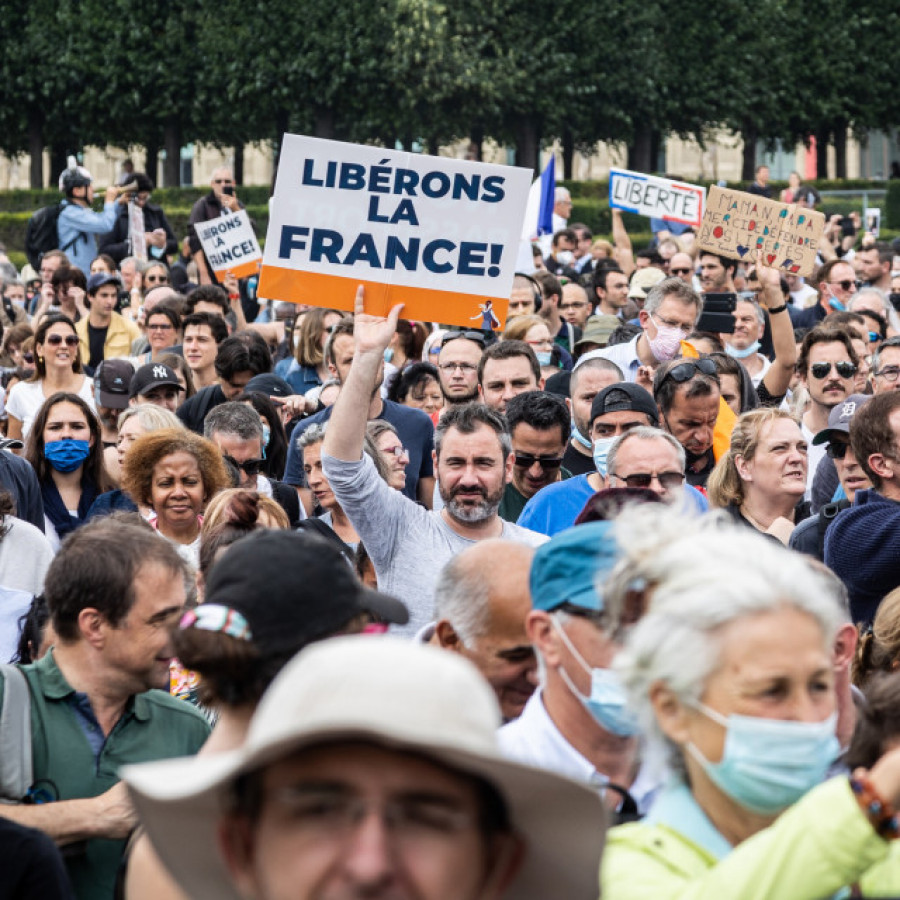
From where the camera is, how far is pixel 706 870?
2627mm

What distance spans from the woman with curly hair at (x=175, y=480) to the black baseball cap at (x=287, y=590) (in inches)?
155

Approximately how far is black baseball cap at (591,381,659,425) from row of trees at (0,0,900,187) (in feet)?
128

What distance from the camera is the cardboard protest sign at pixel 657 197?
1681 centimetres

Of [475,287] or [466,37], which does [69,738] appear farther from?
[466,37]

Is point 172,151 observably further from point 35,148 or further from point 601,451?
point 601,451

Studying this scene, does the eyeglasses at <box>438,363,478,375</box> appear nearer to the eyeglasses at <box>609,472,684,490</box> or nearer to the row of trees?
the eyeglasses at <box>609,472,684,490</box>

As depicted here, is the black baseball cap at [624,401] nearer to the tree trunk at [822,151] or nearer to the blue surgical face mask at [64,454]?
the blue surgical face mask at [64,454]

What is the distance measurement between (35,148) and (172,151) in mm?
3807

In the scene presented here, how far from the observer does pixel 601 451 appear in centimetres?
680

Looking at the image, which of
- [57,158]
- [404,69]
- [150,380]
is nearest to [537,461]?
[150,380]

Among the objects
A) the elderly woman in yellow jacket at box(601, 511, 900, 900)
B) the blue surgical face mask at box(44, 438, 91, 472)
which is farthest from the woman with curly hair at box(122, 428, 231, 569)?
the elderly woman in yellow jacket at box(601, 511, 900, 900)

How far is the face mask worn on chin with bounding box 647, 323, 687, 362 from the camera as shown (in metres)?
9.31

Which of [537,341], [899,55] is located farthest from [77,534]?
[899,55]

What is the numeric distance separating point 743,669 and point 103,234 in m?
16.2
